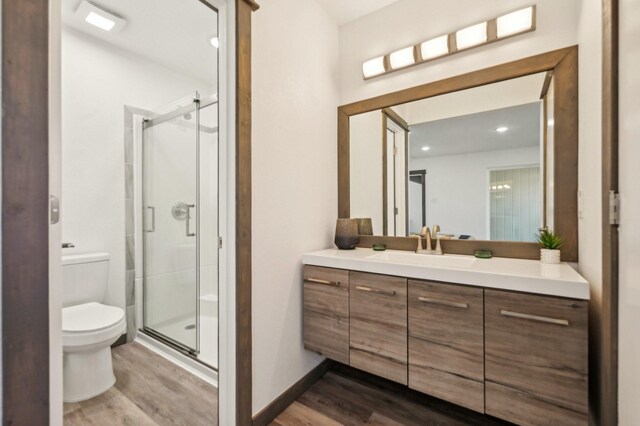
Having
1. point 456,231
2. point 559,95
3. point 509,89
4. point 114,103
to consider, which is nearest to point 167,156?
point 114,103

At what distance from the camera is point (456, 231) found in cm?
193

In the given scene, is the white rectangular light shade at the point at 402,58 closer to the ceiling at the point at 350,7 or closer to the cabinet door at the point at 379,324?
the ceiling at the point at 350,7

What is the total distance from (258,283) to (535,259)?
5.06ft

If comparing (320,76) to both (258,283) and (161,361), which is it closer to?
(258,283)

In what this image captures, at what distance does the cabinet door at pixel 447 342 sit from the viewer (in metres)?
1.32

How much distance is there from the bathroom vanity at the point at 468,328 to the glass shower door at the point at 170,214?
1463mm

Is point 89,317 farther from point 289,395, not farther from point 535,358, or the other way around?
point 535,358

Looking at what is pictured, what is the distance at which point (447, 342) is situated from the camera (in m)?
1.38

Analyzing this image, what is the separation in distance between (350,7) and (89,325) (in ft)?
9.00

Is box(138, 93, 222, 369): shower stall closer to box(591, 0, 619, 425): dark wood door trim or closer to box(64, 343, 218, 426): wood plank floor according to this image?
box(64, 343, 218, 426): wood plank floor

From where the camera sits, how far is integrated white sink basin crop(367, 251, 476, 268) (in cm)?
154

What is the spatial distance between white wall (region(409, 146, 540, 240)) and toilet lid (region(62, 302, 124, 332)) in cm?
221

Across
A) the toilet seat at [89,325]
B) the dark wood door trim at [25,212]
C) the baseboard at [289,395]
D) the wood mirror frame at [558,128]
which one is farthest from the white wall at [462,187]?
the toilet seat at [89,325]

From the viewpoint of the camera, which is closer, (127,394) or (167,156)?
(127,394)
